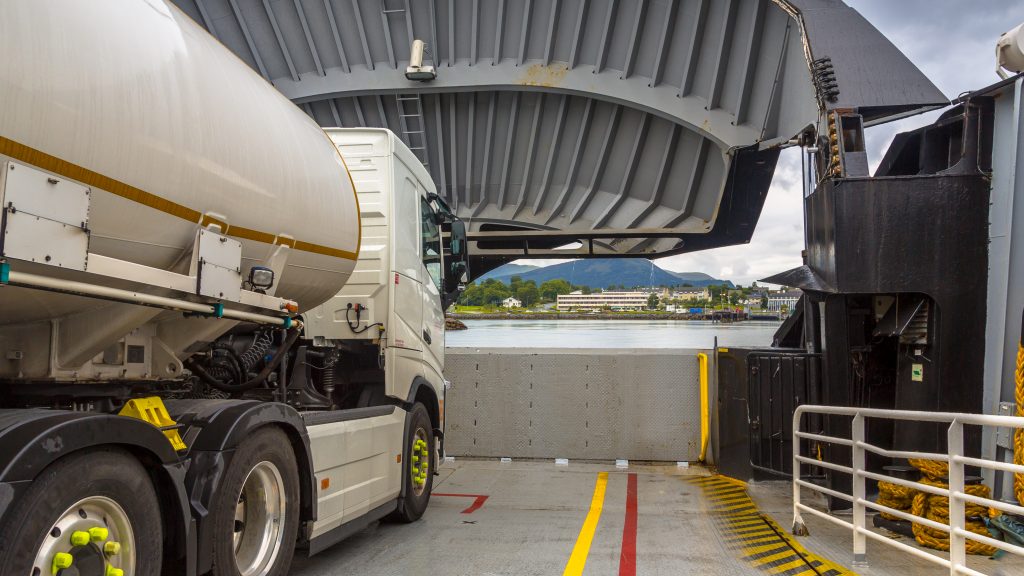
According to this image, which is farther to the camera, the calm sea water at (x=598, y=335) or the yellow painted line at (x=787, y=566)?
the calm sea water at (x=598, y=335)

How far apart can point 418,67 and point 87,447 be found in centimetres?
1018

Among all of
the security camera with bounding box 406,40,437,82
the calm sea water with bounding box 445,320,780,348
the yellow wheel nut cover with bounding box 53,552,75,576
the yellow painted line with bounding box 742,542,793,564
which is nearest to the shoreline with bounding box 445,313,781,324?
the calm sea water with bounding box 445,320,780,348

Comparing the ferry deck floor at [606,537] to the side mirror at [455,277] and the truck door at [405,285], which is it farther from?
the side mirror at [455,277]

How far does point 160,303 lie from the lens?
3.87 m

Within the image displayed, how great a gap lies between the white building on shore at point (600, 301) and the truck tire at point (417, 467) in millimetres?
9574

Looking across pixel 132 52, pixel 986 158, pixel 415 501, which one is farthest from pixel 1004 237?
pixel 132 52

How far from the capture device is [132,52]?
3535 mm

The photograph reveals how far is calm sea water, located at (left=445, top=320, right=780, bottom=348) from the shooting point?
12.2 metres

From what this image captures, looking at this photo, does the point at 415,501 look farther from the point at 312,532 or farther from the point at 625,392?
the point at 625,392

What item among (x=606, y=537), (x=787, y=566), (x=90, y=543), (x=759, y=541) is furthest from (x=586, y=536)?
(x=90, y=543)

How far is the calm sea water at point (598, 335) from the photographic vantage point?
12.2 metres

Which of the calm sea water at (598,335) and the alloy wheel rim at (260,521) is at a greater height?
the calm sea water at (598,335)

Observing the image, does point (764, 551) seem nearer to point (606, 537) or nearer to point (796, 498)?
point (796, 498)

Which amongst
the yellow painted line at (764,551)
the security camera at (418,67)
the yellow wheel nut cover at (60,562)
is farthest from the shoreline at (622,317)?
the yellow wheel nut cover at (60,562)
